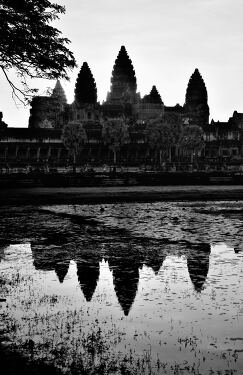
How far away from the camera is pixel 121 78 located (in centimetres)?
15650

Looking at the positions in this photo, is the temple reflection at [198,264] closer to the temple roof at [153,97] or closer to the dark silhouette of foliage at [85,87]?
the dark silhouette of foliage at [85,87]

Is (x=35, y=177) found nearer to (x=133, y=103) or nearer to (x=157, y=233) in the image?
(x=157, y=233)

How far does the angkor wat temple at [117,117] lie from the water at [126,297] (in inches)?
2281

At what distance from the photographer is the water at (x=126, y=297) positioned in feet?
26.5

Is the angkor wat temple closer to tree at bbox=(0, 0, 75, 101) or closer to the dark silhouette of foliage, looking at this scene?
the dark silhouette of foliage

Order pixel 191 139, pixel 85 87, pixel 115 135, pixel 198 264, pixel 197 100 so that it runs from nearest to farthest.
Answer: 1. pixel 198 264
2. pixel 115 135
3. pixel 191 139
4. pixel 85 87
5. pixel 197 100

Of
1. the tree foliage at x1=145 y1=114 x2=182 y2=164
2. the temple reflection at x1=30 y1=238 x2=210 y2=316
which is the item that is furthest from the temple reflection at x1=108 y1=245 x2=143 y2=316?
the tree foliage at x1=145 y1=114 x2=182 y2=164

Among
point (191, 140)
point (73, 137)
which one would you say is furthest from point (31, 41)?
point (191, 140)

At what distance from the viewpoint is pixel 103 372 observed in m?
7.44

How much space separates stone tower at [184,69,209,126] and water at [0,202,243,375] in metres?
118

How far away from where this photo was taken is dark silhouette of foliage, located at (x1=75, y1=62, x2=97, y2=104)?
128 m

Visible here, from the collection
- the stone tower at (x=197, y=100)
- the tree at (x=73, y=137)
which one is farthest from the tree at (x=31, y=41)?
the stone tower at (x=197, y=100)

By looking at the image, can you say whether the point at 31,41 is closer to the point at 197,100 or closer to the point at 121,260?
the point at 121,260

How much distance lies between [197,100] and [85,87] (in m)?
29.3
